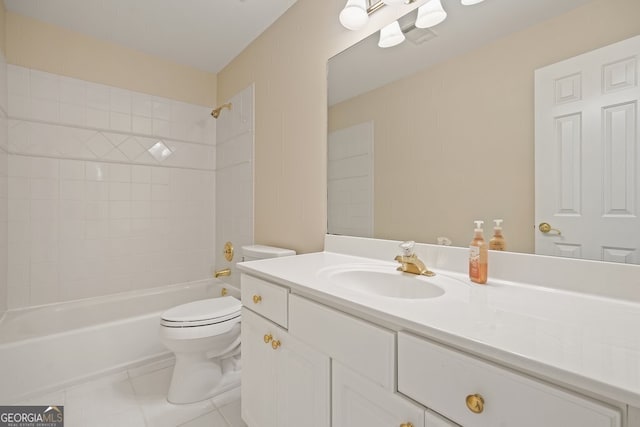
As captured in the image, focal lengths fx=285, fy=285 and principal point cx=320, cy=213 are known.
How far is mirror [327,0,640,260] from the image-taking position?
889 millimetres

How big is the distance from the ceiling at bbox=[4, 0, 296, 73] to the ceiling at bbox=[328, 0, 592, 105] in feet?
2.45

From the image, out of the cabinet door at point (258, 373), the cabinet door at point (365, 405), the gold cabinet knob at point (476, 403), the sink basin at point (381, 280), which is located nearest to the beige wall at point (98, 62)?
the cabinet door at point (258, 373)

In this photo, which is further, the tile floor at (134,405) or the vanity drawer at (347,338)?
the tile floor at (134,405)

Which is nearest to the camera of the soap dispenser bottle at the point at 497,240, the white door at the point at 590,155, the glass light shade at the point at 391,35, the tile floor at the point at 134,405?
the white door at the point at 590,155

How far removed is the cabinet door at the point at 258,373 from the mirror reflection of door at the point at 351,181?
0.63 meters

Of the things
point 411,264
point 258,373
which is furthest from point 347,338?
point 258,373

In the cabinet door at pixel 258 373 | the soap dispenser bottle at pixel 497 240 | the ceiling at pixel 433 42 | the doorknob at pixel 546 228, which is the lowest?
the cabinet door at pixel 258 373

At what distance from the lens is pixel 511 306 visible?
2.31ft

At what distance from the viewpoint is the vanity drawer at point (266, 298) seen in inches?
40.2

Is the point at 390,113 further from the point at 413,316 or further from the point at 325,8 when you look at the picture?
the point at 413,316

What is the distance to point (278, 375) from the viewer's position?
104 cm

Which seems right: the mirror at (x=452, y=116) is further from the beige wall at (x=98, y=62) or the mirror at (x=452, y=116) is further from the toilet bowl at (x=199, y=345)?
the beige wall at (x=98, y=62)

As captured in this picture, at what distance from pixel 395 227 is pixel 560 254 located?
1.89 ft

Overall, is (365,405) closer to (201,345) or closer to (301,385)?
(301,385)
